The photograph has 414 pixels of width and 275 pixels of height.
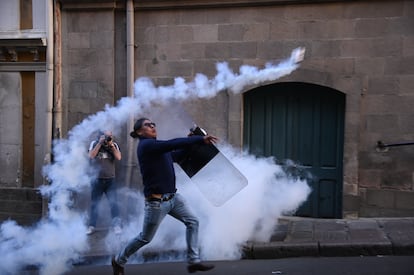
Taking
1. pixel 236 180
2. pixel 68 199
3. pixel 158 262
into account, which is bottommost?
pixel 158 262

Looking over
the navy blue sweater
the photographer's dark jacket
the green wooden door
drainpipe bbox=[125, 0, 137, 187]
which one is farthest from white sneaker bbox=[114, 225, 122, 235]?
the green wooden door

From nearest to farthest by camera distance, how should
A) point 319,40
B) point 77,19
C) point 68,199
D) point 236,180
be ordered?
point 236,180
point 68,199
point 319,40
point 77,19

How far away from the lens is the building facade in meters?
7.54

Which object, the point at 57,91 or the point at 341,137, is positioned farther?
the point at 57,91

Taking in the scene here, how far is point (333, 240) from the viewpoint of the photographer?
6.53 metres

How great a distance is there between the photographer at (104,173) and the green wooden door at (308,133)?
2333mm

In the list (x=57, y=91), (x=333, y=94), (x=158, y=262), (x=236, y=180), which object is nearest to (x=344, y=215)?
(x=333, y=94)

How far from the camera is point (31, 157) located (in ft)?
29.7

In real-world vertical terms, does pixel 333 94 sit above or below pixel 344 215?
above

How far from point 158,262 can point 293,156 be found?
2.98 metres

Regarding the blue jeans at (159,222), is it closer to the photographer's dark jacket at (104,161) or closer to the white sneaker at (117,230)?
the white sneaker at (117,230)

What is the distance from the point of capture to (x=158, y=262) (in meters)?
6.35

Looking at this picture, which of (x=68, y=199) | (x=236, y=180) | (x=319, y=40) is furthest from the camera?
(x=319, y=40)

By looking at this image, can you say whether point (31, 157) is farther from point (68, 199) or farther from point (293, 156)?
point (293, 156)
